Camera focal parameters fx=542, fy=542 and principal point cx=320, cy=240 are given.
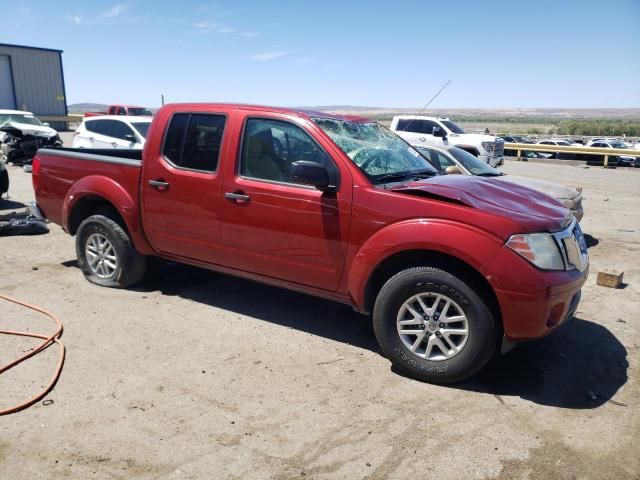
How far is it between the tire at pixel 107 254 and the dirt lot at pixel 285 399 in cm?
18

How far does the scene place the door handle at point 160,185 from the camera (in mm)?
4929

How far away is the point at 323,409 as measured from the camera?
136 inches

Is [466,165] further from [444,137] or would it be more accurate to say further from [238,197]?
[444,137]

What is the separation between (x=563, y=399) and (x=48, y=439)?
10.7 ft

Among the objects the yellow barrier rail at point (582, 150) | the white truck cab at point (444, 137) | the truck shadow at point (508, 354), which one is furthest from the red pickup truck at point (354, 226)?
the yellow barrier rail at point (582, 150)

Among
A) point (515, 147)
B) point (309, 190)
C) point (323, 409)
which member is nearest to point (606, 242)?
point (309, 190)

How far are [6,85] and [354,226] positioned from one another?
38.3 m

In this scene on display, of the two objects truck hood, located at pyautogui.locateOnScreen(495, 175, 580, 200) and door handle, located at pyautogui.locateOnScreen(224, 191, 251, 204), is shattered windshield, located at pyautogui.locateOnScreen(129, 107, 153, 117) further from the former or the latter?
door handle, located at pyautogui.locateOnScreen(224, 191, 251, 204)

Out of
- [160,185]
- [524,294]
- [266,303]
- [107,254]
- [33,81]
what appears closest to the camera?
[524,294]

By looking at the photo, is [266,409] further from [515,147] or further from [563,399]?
[515,147]

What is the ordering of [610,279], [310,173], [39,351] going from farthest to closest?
[610,279]
[39,351]
[310,173]

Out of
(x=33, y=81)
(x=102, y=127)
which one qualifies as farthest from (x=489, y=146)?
(x=33, y=81)

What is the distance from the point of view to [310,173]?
3910 millimetres

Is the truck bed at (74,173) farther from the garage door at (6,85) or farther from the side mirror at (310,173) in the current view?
the garage door at (6,85)
